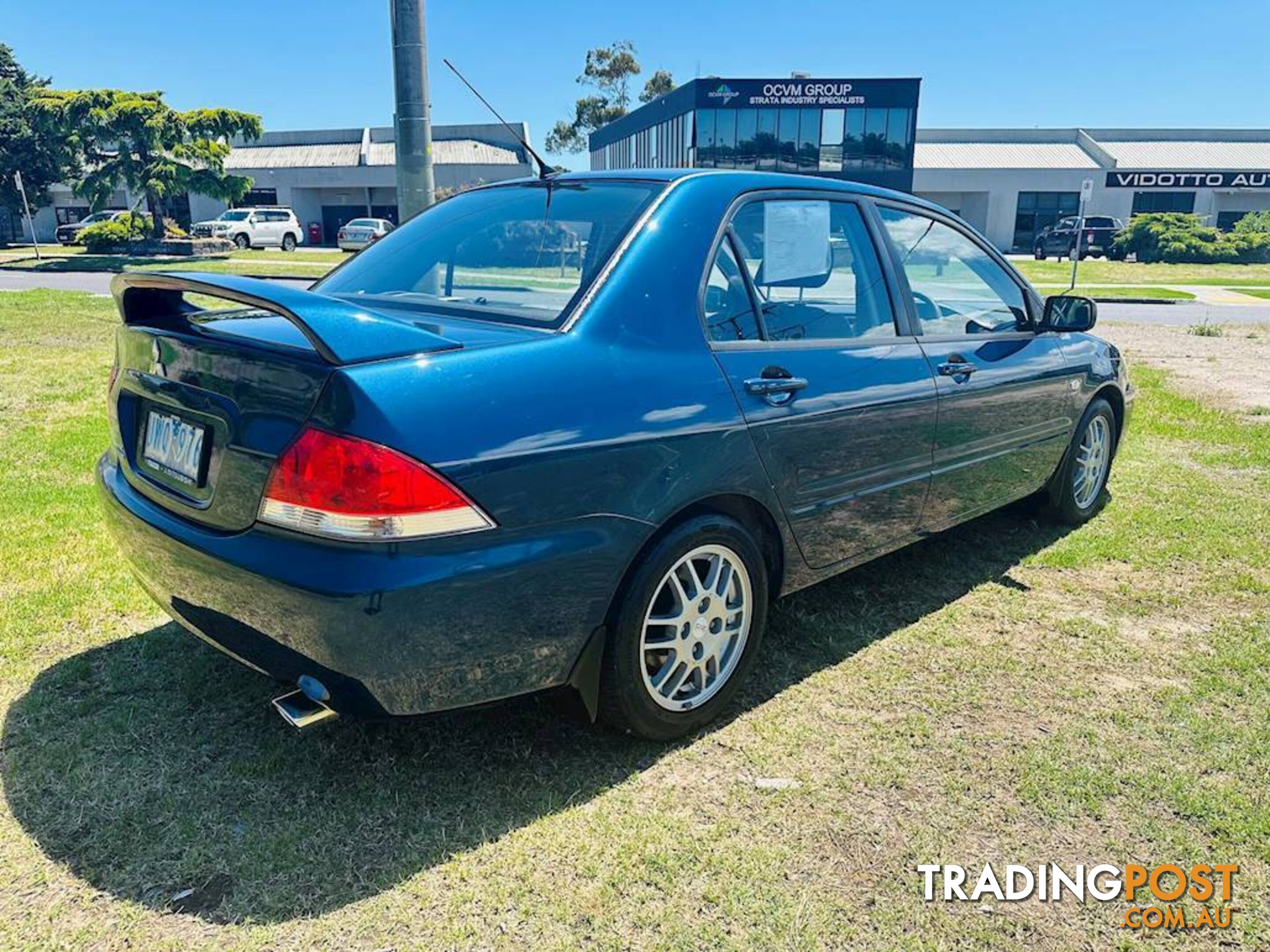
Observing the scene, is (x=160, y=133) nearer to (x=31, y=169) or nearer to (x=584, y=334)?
(x=31, y=169)

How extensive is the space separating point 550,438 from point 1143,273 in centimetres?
3412

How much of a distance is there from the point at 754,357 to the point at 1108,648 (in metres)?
1.87

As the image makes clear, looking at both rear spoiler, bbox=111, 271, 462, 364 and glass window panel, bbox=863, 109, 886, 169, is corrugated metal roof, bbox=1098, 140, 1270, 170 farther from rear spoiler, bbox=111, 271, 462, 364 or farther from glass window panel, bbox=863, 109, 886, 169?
rear spoiler, bbox=111, 271, 462, 364

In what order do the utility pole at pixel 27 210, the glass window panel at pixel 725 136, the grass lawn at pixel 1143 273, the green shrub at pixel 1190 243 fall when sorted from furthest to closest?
1. the glass window panel at pixel 725 136
2. the green shrub at pixel 1190 243
3. the utility pole at pixel 27 210
4. the grass lawn at pixel 1143 273

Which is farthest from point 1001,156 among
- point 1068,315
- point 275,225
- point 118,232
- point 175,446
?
point 175,446

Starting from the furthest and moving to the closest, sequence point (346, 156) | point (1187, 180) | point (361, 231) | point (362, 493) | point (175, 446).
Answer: point (346, 156)
point (1187, 180)
point (361, 231)
point (175, 446)
point (362, 493)

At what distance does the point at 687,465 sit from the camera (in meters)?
2.63

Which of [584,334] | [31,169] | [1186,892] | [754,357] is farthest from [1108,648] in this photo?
[31,169]

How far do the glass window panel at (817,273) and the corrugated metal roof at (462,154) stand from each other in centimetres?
5315

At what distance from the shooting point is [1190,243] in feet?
117

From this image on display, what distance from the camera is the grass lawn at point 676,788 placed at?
7.13 feet

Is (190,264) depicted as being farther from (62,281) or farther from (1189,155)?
(1189,155)

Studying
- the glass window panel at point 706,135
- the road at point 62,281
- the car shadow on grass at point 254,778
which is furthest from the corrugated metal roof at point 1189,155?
the car shadow on grass at point 254,778

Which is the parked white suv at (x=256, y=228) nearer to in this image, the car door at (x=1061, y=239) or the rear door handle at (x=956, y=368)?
the car door at (x=1061, y=239)
